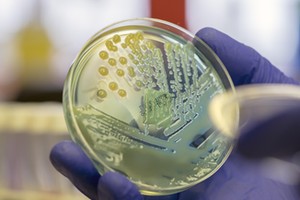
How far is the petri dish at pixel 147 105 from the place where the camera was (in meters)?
0.79

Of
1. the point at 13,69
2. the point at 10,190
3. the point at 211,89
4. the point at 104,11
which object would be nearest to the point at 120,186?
the point at 211,89

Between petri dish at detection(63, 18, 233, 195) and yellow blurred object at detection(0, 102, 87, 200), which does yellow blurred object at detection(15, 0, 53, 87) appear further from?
petri dish at detection(63, 18, 233, 195)

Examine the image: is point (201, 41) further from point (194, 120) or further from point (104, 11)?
point (104, 11)

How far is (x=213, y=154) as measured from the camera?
0.84m

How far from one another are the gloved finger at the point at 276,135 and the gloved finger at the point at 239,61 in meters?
0.25

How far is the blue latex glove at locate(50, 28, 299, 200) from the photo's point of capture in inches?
31.2

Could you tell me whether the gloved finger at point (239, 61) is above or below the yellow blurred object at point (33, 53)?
above

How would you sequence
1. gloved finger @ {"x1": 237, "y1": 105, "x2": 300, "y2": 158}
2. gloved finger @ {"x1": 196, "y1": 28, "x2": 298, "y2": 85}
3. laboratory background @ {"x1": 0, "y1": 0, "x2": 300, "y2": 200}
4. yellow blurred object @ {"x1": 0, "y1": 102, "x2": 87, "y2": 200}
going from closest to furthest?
gloved finger @ {"x1": 237, "y1": 105, "x2": 300, "y2": 158} → gloved finger @ {"x1": 196, "y1": 28, "x2": 298, "y2": 85} → yellow blurred object @ {"x1": 0, "y1": 102, "x2": 87, "y2": 200} → laboratory background @ {"x1": 0, "y1": 0, "x2": 300, "y2": 200}

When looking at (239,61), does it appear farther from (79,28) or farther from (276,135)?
(79,28)

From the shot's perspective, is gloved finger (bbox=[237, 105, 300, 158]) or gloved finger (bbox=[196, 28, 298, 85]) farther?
gloved finger (bbox=[196, 28, 298, 85])

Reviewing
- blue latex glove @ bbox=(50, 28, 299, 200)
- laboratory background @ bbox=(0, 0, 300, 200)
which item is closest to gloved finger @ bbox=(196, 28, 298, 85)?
blue latex glove @ bbox=(50, 28, 299, 200)

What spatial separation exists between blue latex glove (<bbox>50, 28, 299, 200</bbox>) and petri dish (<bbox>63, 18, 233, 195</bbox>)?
24mm

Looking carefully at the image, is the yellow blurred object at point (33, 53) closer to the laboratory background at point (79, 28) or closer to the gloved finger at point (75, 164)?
the laboratory background at point (79, 28)

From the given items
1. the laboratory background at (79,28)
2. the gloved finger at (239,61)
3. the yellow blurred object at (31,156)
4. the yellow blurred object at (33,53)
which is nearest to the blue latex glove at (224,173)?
the gloved finger at (239,61)
